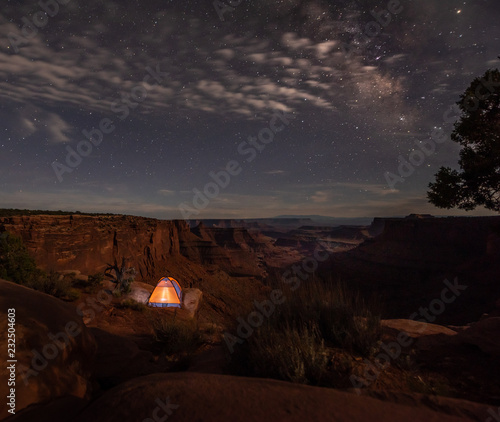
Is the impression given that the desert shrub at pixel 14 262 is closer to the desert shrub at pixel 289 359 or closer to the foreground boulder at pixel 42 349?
the foreground boulder at pixel 42 349

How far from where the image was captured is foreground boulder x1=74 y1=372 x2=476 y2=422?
2.12 meters

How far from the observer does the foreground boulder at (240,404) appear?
6.95ft

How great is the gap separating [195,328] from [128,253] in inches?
1001

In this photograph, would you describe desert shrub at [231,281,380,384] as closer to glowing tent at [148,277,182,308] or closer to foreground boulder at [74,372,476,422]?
foreground boulder at [74,372,476,422]

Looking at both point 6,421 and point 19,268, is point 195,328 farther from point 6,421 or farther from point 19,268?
point 19,268

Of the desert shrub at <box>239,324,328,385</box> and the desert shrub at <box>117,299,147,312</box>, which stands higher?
the desert shrub at <box>239,324,328,385</box>

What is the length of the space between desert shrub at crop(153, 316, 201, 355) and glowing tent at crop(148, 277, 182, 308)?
811cm

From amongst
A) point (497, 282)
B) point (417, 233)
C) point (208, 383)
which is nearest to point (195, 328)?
point (208, 383)

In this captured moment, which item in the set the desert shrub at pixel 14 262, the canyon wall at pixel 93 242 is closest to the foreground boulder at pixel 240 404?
the desert shrub at pixel 14 262

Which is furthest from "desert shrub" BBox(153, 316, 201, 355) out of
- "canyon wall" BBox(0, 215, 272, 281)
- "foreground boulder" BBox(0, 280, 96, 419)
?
"canyon wall" BBox(0, 215, 272, 281)

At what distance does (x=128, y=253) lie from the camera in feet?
95.4

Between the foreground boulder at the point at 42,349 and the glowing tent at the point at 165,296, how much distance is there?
10.8m

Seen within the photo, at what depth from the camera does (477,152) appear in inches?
299

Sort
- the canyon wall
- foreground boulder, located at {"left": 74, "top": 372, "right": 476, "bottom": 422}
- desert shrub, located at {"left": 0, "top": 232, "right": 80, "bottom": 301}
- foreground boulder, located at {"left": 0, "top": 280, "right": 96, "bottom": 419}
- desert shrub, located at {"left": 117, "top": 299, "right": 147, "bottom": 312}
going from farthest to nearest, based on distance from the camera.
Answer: the canyon wall
desert shrub, located at {"left": 117, "top": 299, "right": 147, "bottom": 312}
desert shrub, located at {"left": 0, "top": 232, "right": 80, "bottom": 301}
foreground boulder, located at {"left": 0, "top": 280, "right": 96, "bottom": 419}
foreground boulder, located at {"left": 74, "top": 372, "right": 476, "bottom": 422}
